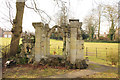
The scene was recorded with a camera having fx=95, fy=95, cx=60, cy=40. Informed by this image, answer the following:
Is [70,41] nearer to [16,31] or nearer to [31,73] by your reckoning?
[31,73]

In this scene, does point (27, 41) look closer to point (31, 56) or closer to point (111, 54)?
point (31, 56)

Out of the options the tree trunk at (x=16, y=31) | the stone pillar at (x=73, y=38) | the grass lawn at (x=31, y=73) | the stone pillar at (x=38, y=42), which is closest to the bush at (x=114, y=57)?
the stone pillar at (x=73, y=38)

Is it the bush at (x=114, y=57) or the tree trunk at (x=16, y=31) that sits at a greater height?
the tree trunk at (x=16, y=31)

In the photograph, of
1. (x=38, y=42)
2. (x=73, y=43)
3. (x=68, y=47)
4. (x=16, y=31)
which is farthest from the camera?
(x=16, y=31)

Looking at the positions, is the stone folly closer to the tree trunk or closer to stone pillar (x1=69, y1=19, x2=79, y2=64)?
stone pillar (x1=69, y1=19, x2=79, y2=64)

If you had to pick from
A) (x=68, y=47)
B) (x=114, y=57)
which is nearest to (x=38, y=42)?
(x=68, y=47)

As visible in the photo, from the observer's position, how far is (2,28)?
10531 mm

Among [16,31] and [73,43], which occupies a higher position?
[16,31]

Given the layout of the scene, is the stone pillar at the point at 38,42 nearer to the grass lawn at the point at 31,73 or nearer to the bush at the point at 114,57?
the grass lawn at the point at 31,73

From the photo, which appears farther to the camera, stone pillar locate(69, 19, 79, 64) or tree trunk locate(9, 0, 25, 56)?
tree trunk locate(9, 0, 25, 56)

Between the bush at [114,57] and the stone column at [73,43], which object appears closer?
the stone column at [73,43]

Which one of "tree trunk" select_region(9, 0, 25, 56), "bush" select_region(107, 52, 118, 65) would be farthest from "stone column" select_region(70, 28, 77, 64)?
"tree trunk" select_region(9, 0, 25, 56)

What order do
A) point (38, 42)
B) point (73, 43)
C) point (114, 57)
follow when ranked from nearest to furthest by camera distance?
point (73, 43) < point (38, 42) < point (114, 57)

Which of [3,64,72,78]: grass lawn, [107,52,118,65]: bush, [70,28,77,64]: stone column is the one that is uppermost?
[70,28,77,64]: stone column
